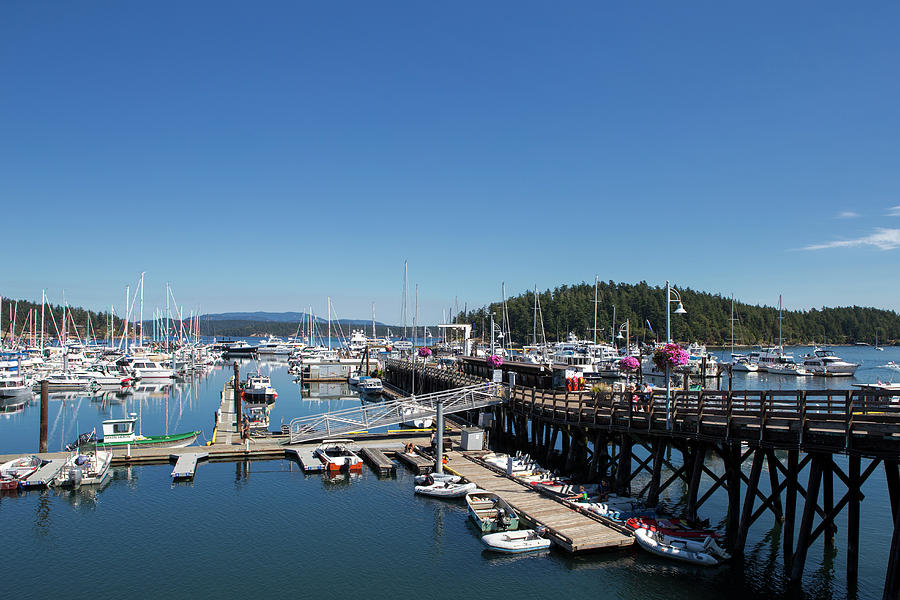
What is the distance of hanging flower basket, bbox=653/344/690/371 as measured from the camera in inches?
1038

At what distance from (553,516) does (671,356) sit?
28.4 feet

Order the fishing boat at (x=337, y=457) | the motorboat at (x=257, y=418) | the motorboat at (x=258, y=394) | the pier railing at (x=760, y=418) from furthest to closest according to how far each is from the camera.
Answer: the motorboat at (x=258, y=394), the motorboat at (x=257, y=418), the fishing boat at (x=337, y=457), the pier railing at (x=760, y=418)

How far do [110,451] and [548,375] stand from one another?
1320 inches

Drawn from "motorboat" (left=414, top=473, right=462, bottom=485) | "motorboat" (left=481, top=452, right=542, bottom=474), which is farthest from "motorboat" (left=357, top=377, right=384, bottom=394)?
"motorboat" (left=414, top=473, right=462, bottom=485)

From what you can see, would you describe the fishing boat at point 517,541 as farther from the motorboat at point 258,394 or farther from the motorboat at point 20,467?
the motorboat at point 258,394

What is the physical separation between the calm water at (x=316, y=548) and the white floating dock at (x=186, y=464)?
0.79m

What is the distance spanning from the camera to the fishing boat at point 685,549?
75.9 feet

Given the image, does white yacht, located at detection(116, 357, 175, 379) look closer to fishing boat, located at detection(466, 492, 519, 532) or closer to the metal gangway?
the metal gangway

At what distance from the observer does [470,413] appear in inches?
2064

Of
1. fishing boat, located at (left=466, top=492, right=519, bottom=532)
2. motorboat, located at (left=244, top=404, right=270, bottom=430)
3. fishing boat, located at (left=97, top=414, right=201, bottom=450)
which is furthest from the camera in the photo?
motorboat, located at (left=244, top=404, right=270, bottom=430)

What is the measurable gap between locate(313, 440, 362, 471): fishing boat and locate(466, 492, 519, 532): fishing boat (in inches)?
437

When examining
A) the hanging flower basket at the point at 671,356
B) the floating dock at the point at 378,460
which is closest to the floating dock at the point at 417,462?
the floating dock at the point at 378,460

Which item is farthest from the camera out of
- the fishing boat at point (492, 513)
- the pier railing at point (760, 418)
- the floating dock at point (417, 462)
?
→ the floating dock at point (417, 462)

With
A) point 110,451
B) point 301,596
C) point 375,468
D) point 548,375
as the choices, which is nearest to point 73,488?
point 110,451
